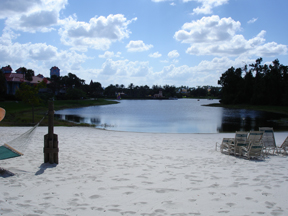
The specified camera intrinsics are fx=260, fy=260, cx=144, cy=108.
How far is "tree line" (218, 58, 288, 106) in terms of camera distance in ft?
261

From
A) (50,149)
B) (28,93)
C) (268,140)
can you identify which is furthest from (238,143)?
(28,93)

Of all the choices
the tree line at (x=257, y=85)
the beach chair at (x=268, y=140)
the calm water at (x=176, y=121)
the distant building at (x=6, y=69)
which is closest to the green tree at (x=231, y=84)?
the tree line at (x=257, y=85)

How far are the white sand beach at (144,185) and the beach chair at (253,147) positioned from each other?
0.39 m

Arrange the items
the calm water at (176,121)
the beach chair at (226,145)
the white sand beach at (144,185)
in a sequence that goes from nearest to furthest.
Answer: the white sand beach at (144,185)
the beach chair at (226,145)
the calm water at (176,121)

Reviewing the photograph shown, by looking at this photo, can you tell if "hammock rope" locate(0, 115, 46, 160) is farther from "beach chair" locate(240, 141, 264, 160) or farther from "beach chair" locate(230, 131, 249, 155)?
"beach chair" locate(240, 141, 264, 160)

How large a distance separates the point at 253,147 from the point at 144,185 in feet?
16.3

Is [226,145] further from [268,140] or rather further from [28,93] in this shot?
[28,93]

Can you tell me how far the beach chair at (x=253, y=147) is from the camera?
9125mm

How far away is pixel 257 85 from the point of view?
84750 mm

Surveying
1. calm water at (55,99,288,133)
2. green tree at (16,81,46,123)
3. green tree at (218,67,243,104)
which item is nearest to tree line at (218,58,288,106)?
green tree at (218,67,243,104)

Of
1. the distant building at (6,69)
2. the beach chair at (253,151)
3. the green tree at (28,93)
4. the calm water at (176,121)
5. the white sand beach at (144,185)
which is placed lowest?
the calm water at (176,121)

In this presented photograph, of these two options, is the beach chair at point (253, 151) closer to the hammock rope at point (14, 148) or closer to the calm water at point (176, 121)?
the hammock rope at point (14, 148)

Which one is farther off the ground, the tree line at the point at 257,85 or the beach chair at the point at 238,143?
the tree line at the point at 257,85

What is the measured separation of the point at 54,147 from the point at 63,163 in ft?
1.90
